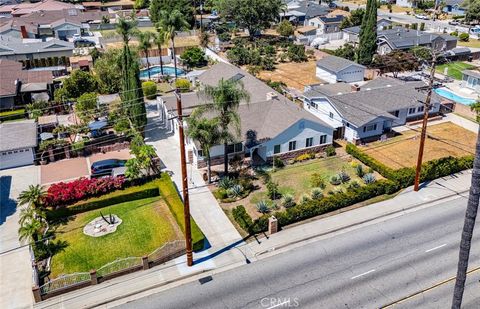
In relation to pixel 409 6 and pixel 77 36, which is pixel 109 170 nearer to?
pixel 77 36

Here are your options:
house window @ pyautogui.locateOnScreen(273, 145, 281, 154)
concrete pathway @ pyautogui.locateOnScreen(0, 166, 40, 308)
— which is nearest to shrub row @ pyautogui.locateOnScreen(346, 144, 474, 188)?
house window @ pyautogui.locateOnScreen(273, 145, 281, 154)

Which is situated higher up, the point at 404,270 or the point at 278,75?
the point at 278,75

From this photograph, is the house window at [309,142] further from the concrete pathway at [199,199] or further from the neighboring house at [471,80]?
the neighboring house at [471,80]

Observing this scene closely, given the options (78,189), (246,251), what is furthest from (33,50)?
(246,251)

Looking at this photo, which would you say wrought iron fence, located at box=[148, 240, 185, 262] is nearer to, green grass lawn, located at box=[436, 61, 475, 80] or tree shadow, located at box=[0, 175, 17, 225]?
tree shadow, located at box=[0, 175, 17, 225]

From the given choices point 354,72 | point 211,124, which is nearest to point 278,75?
point 354,72

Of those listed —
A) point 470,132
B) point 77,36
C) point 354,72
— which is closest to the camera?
point 470,132

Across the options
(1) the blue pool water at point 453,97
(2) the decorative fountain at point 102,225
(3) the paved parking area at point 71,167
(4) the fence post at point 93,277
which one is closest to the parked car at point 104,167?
(3) the paved parking area at point 71,167
